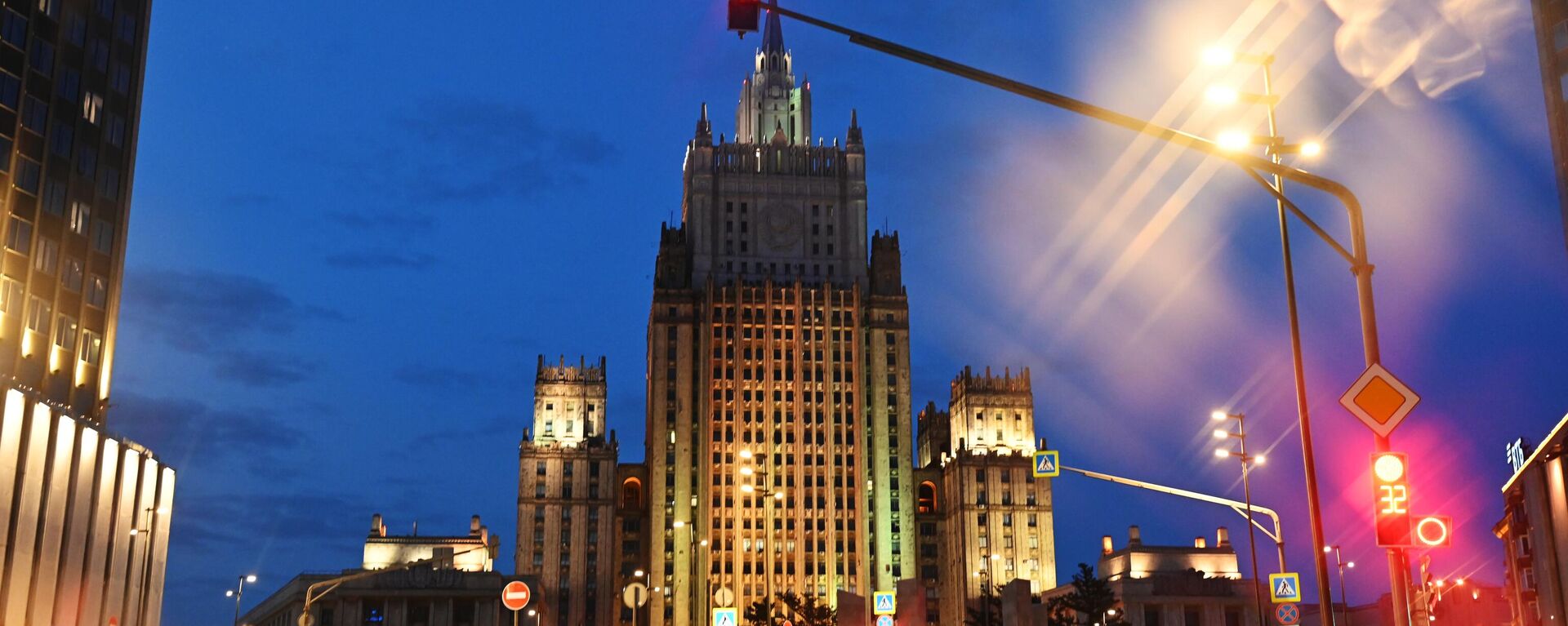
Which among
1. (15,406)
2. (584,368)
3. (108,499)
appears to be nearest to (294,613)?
(584,368)

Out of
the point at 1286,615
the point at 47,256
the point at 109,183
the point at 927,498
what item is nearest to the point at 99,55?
the point at 109,183

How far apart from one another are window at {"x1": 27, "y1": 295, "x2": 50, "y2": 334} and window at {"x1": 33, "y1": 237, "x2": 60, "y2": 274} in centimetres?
162

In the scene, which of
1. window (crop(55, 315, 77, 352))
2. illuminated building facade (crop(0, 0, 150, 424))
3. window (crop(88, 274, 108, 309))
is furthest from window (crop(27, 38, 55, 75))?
window (crop(55, 315, 77, 352))

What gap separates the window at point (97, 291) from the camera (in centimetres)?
7944

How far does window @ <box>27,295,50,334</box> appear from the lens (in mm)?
73500

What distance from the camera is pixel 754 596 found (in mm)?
147375

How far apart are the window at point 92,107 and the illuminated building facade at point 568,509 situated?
247 feet

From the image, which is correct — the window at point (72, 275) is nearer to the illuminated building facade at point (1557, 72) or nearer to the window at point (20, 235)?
the window at point (20, 235)

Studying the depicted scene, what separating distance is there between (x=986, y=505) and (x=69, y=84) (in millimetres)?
104353

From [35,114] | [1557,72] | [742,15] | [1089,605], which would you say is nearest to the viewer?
[742,15]

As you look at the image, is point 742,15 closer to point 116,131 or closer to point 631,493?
→ point 116,131

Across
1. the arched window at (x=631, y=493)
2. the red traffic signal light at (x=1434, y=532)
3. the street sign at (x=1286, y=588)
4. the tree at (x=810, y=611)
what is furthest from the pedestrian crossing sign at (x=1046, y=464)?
the arched window at (x=631, y=493)

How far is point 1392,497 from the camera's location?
66.7 ft

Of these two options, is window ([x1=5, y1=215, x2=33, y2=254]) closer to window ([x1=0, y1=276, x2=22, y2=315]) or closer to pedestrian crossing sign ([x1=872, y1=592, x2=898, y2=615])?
window ([x1=0, y1=276, x2=22, y2=315])
